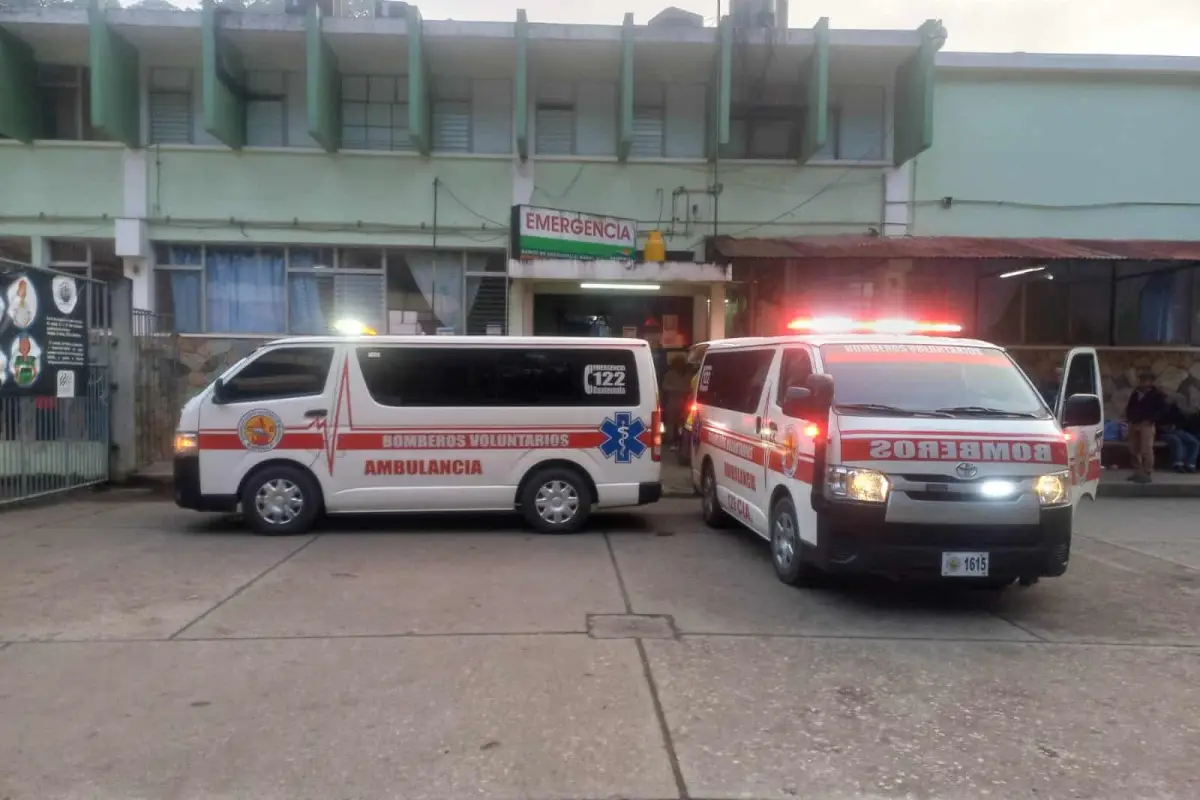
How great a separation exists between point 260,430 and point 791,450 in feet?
17.4

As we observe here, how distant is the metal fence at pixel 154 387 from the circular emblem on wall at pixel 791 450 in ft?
→ 33.1

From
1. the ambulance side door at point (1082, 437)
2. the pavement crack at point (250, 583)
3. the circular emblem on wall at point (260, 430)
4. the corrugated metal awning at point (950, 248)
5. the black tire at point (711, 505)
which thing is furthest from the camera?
the corrugated metal awning at point (950, 248)

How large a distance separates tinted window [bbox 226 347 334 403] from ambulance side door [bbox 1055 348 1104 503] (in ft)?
22.6

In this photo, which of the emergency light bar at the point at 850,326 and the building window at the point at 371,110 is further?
the building window at the point at 371,110

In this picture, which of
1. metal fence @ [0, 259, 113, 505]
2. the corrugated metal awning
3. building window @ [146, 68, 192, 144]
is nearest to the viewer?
metal fence @ [0, 259, 113, 505]

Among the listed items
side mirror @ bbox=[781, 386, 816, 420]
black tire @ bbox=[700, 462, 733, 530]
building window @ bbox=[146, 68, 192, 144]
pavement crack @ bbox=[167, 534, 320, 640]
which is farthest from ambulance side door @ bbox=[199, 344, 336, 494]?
building window @ bbox=[146, 68, 192, 144]

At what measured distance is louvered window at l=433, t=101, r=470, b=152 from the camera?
1592 centimetres

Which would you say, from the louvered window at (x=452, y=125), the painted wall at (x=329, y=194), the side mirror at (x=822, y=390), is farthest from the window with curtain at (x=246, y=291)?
the side mirror at (x=822, y=390)

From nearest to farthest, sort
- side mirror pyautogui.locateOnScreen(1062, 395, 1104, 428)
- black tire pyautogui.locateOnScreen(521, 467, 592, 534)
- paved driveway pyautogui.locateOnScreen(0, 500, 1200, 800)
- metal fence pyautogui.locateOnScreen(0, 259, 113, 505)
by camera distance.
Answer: paved driveway pyautogui.locateOnScreen(0, 500, 1200, 800) → side mirror pyautogui.locateOnScreen(1062, 395, 1104, 428) → black tire pyautogui.locateOnScreen(521, 467, 592, 534) → metal fence pyautogui.locateOnScreen(0, 259, 113, 505)

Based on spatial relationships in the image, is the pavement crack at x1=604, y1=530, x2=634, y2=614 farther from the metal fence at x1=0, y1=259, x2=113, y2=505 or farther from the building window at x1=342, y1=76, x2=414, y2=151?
the building window at x1=342, y1=76, x2=414, y2=151

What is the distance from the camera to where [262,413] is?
9.35 meters

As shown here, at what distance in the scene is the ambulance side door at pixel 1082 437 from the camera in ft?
27.6

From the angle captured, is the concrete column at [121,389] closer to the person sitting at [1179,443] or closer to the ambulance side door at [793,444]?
the ambulance side door at [793,444]

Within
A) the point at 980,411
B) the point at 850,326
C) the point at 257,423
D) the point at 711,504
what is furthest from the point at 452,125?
the point at 980,411
